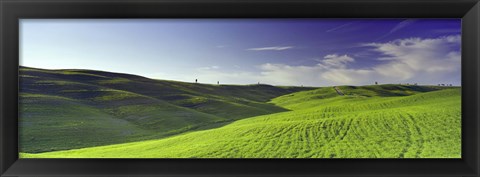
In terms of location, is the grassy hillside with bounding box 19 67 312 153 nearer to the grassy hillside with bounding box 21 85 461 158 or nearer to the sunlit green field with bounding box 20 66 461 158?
the sunlit green field with bounding box 20 66 461 158

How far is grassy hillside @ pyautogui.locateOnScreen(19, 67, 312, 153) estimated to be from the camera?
→ 2.51 m

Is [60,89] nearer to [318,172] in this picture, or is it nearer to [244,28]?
[244,28]

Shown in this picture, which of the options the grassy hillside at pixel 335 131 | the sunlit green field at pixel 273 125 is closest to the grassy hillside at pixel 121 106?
the sunlit green field at pixel 273 125

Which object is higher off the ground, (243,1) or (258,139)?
(243,1)

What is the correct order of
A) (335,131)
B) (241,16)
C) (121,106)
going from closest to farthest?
(241,16)
(335,131)
(121,106)

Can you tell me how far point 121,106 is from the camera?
298 centimetres

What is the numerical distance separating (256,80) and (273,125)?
1.47 ft

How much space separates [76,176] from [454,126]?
261cm

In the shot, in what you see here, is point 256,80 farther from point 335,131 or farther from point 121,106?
point 121,106

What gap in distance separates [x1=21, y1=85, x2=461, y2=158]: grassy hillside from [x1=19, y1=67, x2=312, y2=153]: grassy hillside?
141 millimetres

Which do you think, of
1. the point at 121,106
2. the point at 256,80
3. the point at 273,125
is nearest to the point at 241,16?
the point at 256,80

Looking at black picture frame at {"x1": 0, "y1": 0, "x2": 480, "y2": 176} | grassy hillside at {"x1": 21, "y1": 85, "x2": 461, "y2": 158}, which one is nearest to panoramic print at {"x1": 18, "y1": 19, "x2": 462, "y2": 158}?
grassy hillside at {"x1": 21, "y1": 85, "x2": 461, "y2": 158}

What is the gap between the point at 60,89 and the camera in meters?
2.82

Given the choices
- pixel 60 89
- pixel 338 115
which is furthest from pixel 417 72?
pixel 60 89
